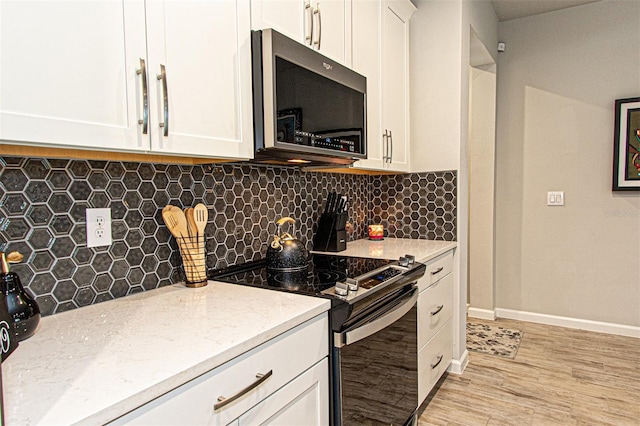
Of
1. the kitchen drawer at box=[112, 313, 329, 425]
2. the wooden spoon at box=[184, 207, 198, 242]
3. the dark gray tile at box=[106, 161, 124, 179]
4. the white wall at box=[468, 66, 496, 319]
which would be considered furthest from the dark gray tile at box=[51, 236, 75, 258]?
the white wall at box=[468, 66, 496, 319]

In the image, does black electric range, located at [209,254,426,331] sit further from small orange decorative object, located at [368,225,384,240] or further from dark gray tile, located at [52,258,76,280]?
small orange decorative object, located at [368,225,384,240]

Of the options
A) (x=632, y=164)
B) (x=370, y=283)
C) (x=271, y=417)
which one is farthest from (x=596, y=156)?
(x=271, y=417)

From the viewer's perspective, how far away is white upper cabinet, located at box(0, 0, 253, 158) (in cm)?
83

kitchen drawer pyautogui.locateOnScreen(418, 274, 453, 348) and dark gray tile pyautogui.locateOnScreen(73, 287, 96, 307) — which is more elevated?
dark gray tile pyautogui.locateOnScreen(73, 287, 96, 307)

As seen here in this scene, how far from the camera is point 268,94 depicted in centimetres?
136

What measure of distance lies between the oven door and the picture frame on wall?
2434mm

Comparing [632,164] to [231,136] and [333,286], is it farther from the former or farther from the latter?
[231,136]

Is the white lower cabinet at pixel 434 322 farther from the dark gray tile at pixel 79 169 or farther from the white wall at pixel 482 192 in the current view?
the dark gray tile at pixel 79 169

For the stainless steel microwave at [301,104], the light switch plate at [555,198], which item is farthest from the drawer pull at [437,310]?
the light switch plate at [555,198]

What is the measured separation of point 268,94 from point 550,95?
3066 millimetres

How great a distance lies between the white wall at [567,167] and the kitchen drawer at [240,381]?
9.77ft

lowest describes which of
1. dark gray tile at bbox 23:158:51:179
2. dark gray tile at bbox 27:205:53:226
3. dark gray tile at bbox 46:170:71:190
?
dark gray tile at bbox 27:205:53:226

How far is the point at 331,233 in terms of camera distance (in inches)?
87.4

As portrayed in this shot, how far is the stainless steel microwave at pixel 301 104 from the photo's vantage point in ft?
4.47
